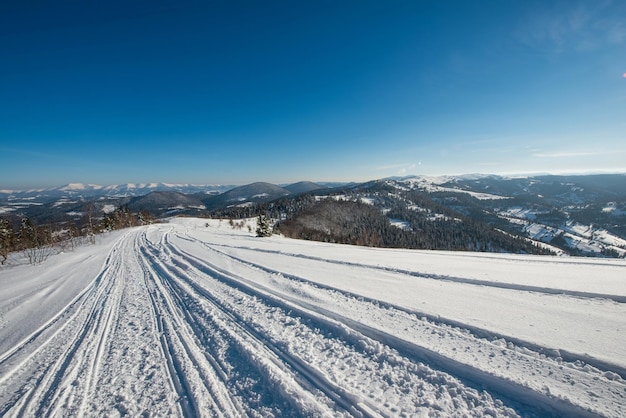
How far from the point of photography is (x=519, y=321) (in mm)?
4219

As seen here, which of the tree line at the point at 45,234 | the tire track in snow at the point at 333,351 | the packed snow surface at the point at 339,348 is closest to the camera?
the packed snow surface at the point at 339,348

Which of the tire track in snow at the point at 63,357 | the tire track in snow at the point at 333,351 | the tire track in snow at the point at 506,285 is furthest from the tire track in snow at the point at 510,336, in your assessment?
the tire track in snow at the point at 63,357

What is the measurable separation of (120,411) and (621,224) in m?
311

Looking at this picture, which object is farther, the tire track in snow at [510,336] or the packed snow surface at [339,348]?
the tire track in snow at [510,336]

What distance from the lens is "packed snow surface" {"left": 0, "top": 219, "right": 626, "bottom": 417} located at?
2945 mm

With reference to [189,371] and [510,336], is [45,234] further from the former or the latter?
[510,336]

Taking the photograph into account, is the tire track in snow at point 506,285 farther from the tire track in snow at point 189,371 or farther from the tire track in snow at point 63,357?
the tire track in snow at point 63,357

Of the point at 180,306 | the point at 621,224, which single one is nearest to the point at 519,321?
the point at 180,306

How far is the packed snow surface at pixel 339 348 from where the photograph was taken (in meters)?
2.95

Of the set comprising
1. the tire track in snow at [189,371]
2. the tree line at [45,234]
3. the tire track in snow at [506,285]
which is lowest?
the tire track in snow at [506,285]

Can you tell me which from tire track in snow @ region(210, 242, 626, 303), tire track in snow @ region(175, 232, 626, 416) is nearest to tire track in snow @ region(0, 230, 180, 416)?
tire track in snow @ region(175, 232, 626, 416)

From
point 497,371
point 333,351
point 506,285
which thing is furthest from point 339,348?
point 506,285

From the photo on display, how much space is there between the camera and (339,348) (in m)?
4.07

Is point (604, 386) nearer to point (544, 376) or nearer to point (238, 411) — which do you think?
point (544, 376)
